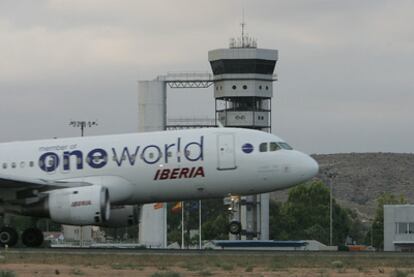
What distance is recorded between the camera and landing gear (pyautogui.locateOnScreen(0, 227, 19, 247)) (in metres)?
57.9

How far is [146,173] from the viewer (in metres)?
57.5

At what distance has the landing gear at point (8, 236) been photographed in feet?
190

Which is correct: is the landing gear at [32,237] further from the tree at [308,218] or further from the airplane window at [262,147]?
the tree at [308,218]

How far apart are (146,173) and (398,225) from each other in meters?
68.0

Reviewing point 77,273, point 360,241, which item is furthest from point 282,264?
point 360,241

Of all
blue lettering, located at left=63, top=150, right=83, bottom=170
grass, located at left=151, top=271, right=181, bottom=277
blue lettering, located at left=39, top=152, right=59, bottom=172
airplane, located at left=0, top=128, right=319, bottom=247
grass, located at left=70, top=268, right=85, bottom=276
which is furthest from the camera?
blue lettering, located at left=39, top=152, right=59, bottom=172

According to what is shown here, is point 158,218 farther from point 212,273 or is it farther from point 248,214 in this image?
point 212,273

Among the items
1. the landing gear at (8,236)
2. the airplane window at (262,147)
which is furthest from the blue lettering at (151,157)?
the landing gear at (8,236)

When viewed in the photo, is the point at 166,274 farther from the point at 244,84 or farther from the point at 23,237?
the point at 244,84

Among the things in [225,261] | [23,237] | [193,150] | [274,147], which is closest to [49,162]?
[23,237]

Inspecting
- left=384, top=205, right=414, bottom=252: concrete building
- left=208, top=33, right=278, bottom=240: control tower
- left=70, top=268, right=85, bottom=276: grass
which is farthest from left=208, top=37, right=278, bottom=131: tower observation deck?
left=70, top=268, right=85, bottom=276: grass

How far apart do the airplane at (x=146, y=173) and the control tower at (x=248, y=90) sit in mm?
74824

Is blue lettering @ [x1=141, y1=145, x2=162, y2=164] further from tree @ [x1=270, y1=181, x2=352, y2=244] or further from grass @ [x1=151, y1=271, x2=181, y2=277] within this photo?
tree @ [x1=270, y1=181, x2=352, y2=244]

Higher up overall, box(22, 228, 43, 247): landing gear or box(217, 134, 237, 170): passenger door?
box(217, 134, 237, 170): passenger door
